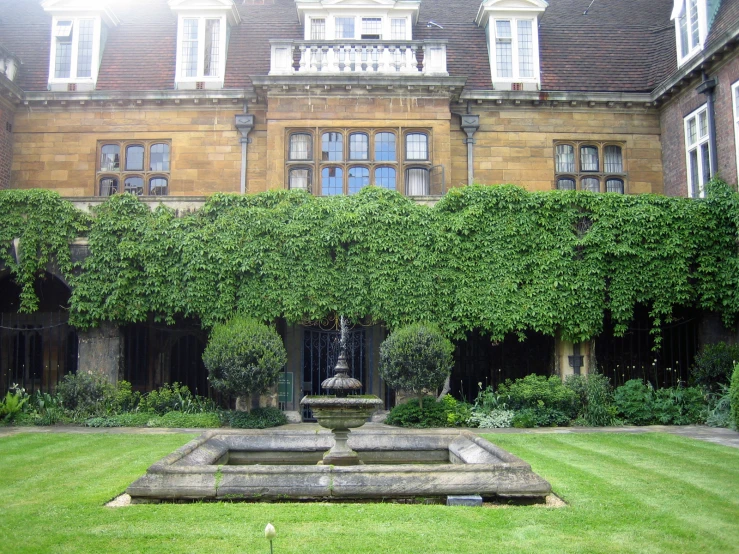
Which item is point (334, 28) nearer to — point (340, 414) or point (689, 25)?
point (689, 25)

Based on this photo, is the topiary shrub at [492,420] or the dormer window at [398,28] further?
the dormer window at [398,28]

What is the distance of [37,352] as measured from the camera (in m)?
19.5

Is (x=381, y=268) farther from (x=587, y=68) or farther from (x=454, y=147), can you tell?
(x=587, y=68)

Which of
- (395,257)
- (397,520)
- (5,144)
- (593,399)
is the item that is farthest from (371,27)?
(397,520)

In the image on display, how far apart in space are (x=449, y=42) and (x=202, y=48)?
7.14 meters

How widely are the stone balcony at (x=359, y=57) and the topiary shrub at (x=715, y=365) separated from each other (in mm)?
9243

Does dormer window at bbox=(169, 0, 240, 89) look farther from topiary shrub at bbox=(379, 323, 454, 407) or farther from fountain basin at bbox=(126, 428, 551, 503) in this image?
fountain basin at bbox=(126, 428, 551, 503)

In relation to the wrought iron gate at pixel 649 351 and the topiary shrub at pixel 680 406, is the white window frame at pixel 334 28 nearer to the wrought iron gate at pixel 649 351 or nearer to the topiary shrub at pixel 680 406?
the wrought iron gate at pixel 649 351

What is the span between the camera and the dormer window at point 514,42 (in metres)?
20.7

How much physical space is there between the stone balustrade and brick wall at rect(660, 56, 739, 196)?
701 inches

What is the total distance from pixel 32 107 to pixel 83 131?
→ 1.55 metres

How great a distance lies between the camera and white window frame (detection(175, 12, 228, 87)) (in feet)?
67.5

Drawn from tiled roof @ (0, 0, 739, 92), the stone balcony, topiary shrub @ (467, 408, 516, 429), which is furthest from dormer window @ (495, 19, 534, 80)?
topiary shrub @ (467, 408, 516, 429)

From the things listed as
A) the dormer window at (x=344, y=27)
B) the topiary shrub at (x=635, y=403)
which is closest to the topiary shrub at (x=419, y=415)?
the topiary shrub at (x=635, y=403)
